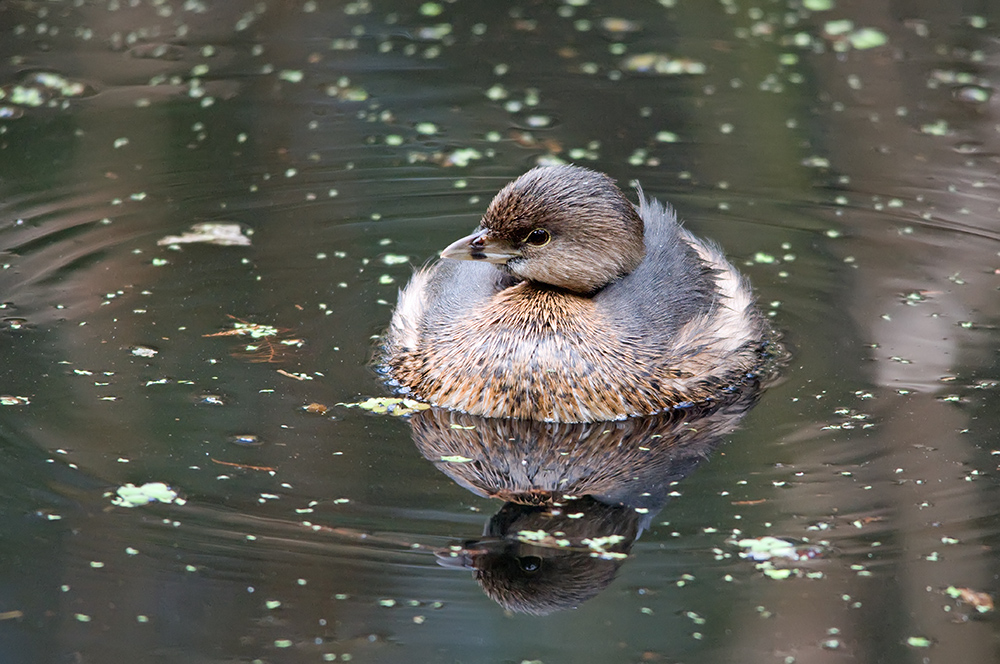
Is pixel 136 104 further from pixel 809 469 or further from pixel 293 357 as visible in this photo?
pixel 809 469

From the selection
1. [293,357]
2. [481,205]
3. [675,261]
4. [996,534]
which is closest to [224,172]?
[481,205]

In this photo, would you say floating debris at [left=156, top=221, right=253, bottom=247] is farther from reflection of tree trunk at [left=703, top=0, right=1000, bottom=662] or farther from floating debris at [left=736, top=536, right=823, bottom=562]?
floating debris at [left=736, top=536, right=823, bottom=562]

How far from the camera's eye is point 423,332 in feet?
21.3

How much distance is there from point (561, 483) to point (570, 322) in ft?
2.94

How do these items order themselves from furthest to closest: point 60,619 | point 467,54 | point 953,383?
point 467,54
point 953,383
point 60,619

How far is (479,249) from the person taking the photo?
6.14 meters

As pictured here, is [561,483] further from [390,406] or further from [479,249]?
[479,249]

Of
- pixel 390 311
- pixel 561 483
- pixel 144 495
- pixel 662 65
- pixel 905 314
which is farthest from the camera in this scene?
pixel 662 65

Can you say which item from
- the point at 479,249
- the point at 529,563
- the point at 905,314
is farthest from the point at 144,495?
the point at 905,314

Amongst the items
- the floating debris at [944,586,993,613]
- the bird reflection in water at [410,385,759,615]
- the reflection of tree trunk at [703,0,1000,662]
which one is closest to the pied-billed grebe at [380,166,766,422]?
the bird reflection in water at [410,385,759,615]

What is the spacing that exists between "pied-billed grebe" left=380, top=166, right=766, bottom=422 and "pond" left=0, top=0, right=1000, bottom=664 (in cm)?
18

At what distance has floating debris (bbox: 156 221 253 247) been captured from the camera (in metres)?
7.72

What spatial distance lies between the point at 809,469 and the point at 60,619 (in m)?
2.83

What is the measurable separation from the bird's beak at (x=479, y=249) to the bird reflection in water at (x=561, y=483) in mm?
679
